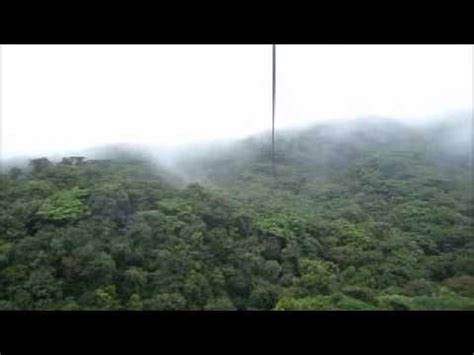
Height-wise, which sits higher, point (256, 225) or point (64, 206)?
point (64, 206)

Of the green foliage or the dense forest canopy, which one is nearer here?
the dense forest canopy

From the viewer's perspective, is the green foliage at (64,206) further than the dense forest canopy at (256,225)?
Yes
